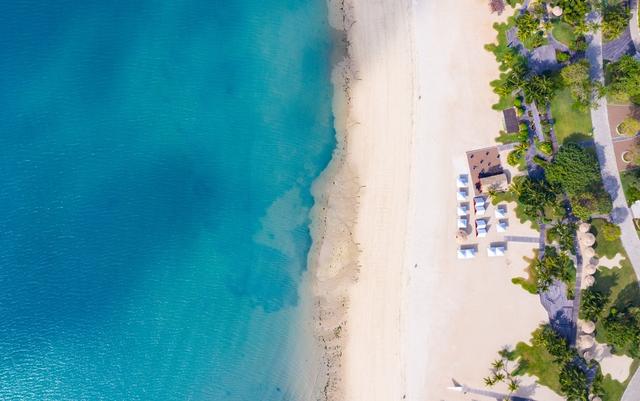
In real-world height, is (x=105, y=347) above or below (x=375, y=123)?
below

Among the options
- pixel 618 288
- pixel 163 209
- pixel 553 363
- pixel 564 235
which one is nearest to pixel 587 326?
pixel 553 363

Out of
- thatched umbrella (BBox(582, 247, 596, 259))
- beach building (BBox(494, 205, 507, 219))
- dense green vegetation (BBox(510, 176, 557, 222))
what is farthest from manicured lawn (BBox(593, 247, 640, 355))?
beach building (BBox(494, 205, 507, 219))

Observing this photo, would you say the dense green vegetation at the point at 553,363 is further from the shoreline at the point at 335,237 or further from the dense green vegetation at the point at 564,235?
the shoreline at the point at 335,237

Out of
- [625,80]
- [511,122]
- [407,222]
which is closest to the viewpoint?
[625,80]

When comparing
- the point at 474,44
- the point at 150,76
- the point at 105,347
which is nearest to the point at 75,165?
the point at 150,76

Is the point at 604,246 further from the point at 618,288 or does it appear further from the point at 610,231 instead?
the point at 618,288

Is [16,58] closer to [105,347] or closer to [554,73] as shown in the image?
[105,347]

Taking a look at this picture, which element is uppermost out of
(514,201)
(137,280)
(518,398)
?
(514,201)
